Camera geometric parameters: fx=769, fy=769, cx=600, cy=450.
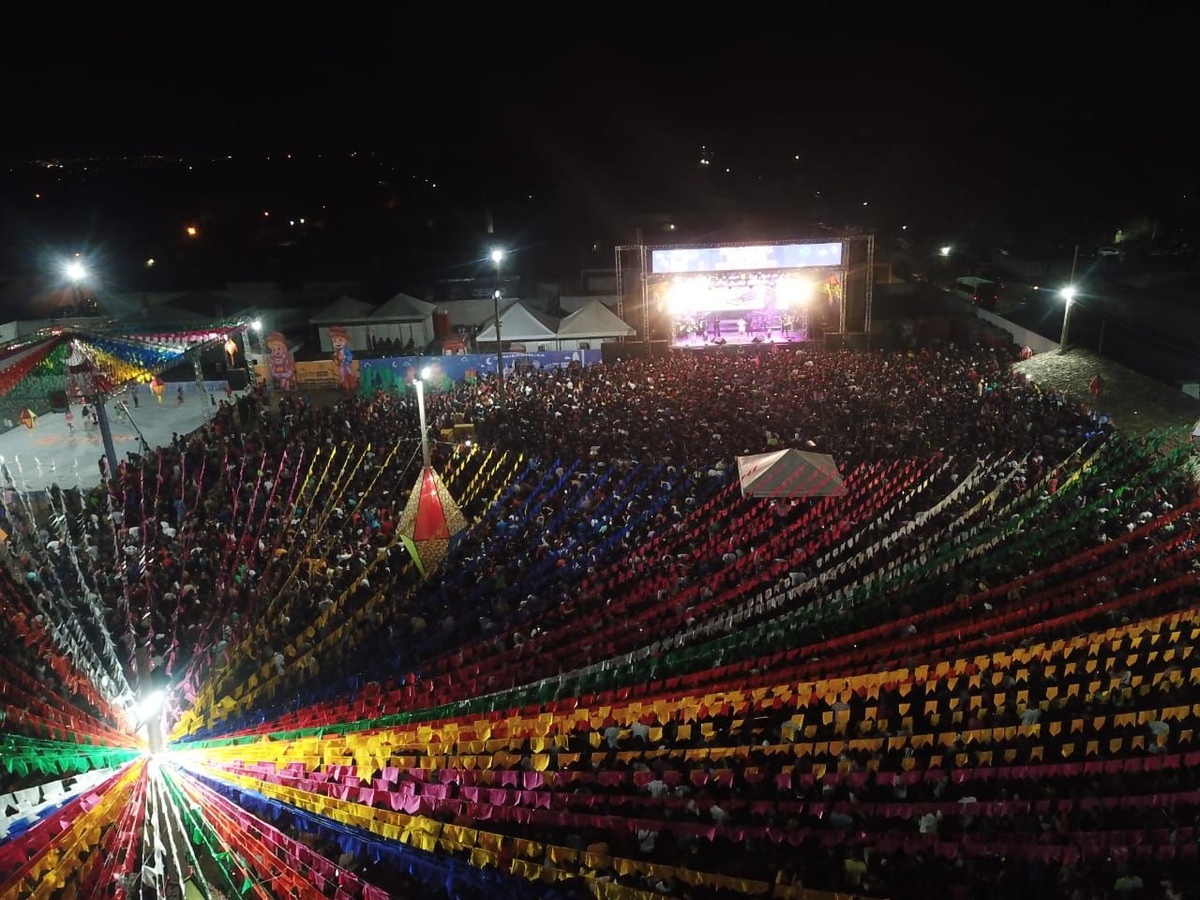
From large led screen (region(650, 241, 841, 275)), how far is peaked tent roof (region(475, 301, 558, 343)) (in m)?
4.31

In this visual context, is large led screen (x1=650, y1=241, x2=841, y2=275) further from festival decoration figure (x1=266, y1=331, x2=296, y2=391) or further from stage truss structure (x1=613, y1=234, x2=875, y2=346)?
festival decoration figure (x1=266, y1=331, x2=296, y2=391)

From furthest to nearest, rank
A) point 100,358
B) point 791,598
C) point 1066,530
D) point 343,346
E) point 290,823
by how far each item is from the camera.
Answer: point 343,346 < point 100,358 < point 1066,530 < point 791,598 < point 290,823

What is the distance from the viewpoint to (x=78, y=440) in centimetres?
1834

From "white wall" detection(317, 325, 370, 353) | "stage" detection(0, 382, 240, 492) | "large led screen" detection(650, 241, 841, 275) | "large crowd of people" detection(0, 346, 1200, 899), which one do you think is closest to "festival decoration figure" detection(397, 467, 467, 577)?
"large crowd of people" detection(0, 346, 1200, 899)

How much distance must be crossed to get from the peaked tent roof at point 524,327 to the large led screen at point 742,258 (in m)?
4.31

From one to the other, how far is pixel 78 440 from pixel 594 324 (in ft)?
48.3

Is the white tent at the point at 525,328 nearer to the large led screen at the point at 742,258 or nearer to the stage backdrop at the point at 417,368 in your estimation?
the stage backdrop at the point at 417,368

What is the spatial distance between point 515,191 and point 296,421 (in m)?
38.8

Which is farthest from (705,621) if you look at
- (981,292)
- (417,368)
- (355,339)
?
(981,292)

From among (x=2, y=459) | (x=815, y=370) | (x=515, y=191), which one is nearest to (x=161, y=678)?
(x=2, y=459)

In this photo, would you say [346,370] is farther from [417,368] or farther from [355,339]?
[355,339]

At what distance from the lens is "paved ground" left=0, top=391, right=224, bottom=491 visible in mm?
16097

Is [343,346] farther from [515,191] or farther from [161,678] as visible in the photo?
[515,191]

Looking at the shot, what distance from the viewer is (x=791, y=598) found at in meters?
9.89
